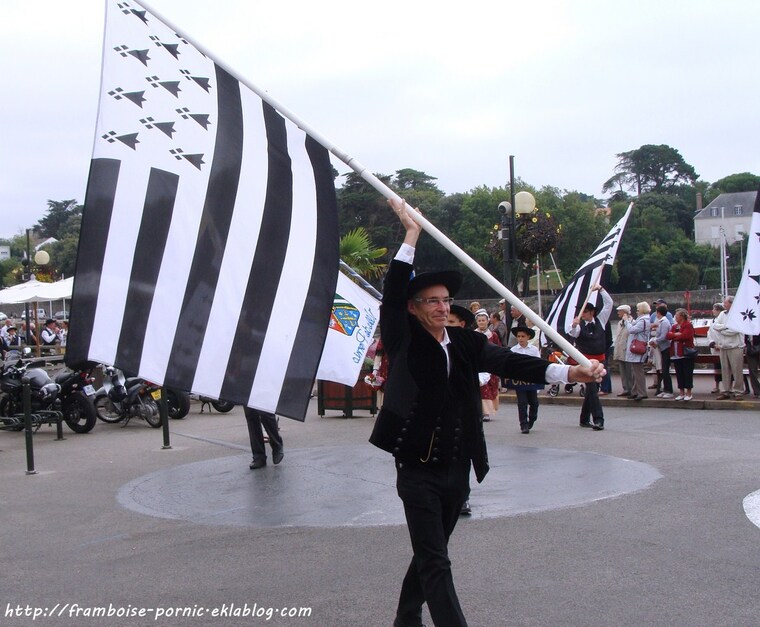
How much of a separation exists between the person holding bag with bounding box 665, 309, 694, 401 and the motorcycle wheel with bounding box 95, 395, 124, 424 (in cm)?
973

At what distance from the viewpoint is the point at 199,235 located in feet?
19.7

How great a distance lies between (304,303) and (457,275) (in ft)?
5.59

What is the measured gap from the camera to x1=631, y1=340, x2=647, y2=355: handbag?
16391mm

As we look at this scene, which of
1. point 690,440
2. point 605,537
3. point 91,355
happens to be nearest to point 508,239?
point 690,440

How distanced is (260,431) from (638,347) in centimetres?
859

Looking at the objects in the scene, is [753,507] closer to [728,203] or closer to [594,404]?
[594,404]

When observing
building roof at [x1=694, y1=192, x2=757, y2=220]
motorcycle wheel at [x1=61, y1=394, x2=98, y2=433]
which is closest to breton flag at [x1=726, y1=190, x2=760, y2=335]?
motorcycle wheel at [x1=61, y1=394, x2=98, y2=433]

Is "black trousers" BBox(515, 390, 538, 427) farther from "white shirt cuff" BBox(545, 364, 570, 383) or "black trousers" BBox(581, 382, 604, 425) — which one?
"white shirt cuff" BBox(545, 364, 570, 383)

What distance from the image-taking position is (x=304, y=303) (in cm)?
607

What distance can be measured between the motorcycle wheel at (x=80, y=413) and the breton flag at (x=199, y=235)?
9581mm

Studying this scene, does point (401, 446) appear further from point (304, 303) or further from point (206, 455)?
point (206, 455)

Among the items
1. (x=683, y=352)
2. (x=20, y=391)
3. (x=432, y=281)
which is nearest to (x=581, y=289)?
(x=683, y=352)

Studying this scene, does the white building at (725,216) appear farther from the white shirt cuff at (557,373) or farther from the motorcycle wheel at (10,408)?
the white shirt cuff at (557,373)

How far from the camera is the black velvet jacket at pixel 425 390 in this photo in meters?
4.43
